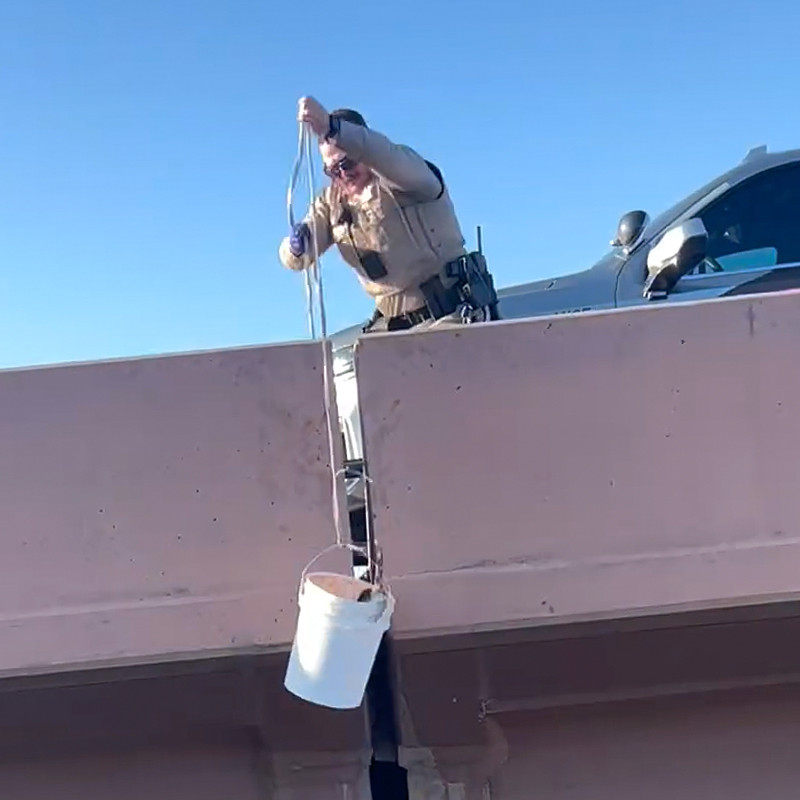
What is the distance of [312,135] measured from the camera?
2811 millimetres

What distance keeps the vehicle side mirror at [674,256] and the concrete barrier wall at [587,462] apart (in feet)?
7.86

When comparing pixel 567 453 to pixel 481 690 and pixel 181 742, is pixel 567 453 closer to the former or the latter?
pixel 481 690

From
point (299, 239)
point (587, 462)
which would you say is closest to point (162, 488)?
point (587, 462)

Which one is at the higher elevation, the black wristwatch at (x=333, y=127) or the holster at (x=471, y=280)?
the black wristwatch at (x=333, y=127)

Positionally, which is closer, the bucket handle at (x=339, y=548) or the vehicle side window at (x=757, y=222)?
the bucket handle at (x=339, y=548)

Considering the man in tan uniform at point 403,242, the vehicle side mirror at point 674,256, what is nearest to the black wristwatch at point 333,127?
the man in tan uniform at point 403,242

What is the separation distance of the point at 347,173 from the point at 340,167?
0.29ft

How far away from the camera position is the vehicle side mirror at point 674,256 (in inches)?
183

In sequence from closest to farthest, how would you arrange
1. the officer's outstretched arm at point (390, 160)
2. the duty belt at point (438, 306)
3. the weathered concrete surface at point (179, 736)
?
the weathered concrete surface at point (179, 736) → the officer's outstretched arm at point (390, 160) → the duty belt at point (438, 306)

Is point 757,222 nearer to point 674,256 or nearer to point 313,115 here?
point 674,256

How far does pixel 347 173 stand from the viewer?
3.57 metres

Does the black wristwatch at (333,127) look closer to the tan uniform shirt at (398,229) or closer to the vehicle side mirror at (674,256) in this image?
the tan uniform shirt at (398,229)

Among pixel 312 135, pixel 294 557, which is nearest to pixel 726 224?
pixel 312 135

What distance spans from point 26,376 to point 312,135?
99cm
